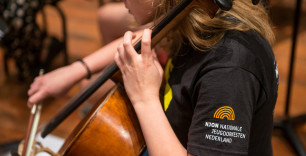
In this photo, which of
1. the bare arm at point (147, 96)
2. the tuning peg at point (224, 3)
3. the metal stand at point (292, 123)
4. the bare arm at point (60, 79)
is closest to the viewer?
the tuning peg at point (224, 3)

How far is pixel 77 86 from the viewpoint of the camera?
1876 millimetres

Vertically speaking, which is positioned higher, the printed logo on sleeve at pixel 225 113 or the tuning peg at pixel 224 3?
the tuning peg at pixel 224 3

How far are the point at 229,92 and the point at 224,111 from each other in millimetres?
35

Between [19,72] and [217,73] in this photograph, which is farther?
[19,72]

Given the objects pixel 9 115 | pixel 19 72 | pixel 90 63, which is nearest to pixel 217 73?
pixel 90 63

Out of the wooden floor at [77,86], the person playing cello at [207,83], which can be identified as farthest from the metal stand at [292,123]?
the person playing cello at [207,83]

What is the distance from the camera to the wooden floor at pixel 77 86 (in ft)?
5.36

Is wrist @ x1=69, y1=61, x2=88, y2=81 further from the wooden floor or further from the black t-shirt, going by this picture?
the black t-shirt

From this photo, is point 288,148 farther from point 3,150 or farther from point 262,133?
point 3,150

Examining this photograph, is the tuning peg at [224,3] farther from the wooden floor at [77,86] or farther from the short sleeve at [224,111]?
the wooden floor at [77,86]

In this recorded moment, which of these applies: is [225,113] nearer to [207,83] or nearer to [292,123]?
[207,83]

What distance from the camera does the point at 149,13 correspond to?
0.81 meters

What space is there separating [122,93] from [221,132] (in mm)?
269

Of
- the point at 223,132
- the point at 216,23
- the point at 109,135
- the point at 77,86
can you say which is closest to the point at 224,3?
the point at 216,23
